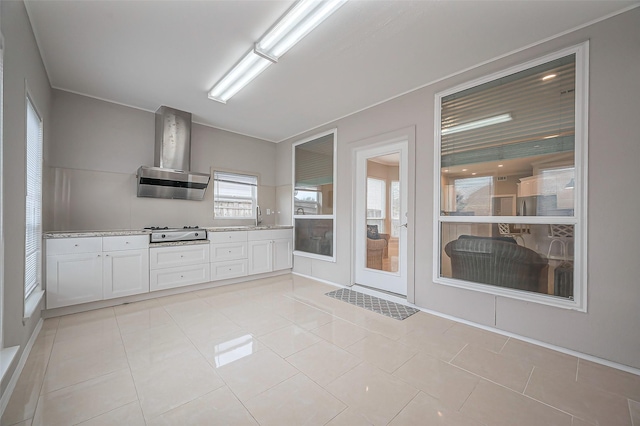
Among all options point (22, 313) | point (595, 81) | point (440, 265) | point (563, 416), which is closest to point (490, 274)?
point (440, 265)

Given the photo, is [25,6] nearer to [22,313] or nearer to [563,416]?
[22,313]

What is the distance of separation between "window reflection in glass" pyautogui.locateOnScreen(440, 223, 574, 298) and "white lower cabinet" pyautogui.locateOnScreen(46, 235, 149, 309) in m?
3.84

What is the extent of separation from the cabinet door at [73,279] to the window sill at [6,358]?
1.28m

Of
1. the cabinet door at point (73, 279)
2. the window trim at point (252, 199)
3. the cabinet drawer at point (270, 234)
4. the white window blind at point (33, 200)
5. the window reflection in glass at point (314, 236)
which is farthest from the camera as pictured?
the window trim at point (252, 199)

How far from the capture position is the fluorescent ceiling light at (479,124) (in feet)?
8.57

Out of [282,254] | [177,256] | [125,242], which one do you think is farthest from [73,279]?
[282,254]

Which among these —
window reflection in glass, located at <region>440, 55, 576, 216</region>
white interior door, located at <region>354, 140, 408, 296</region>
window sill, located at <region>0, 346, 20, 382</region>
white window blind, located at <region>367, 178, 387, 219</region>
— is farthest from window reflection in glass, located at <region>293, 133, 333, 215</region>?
window sill, located at <region>0, 346, 20, 382</region>

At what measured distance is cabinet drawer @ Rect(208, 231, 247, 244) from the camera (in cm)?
412

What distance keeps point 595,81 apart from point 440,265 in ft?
6.87

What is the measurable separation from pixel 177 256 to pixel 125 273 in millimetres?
623

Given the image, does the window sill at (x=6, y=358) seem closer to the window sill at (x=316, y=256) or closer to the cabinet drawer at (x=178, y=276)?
the cabinet drawer at (x=178, y=276)

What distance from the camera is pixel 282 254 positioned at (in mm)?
4965

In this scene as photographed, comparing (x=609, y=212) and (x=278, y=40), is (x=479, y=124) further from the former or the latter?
(x=278, y=40)

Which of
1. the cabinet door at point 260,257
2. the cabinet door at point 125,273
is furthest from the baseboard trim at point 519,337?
the cabinet door at point 125,273
